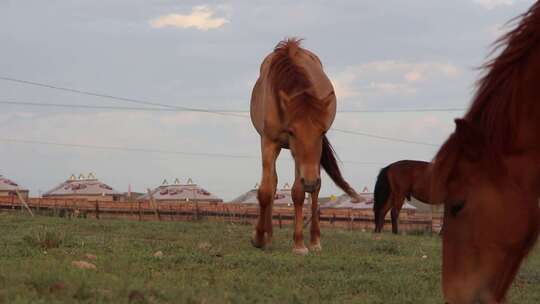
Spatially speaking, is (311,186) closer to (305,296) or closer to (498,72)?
(305,296)

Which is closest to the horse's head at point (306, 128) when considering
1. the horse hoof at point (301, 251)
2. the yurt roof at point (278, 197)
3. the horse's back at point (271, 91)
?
the horse's back at point (271, 91)

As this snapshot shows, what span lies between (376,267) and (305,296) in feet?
6.64

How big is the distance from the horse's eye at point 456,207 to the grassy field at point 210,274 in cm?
114

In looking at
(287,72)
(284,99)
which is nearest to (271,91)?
(287,72)

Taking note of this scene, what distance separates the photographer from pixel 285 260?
7254 millimetres

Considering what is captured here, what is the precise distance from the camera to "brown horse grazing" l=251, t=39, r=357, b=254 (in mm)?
8211

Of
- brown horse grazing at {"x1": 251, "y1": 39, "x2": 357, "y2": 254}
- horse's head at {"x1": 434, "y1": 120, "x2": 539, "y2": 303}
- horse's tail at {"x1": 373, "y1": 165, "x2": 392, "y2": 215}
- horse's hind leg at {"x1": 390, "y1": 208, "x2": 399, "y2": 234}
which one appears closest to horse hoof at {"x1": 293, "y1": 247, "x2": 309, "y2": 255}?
brown horse grazing at {"x1": 251, "y1": 39, "x2": 357, "y2": 254}

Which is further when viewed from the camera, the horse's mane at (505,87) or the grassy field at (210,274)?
the grassy field at (210,274)

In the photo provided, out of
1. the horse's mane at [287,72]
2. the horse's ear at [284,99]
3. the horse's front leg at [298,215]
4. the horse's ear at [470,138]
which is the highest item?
the horse's mane at [287,72]

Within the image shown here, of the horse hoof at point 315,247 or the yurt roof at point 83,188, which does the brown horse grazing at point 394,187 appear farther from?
the yurt roof at point 83,188

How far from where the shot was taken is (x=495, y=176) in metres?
3.59

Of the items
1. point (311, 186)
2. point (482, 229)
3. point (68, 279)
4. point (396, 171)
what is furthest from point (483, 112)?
point (396, 171)

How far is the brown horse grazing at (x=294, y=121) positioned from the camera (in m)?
8.21

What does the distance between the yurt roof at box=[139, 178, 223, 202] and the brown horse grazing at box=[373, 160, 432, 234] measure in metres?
29.2
